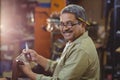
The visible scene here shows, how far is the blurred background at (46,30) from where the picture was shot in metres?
4.97

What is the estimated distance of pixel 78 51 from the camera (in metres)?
2.12

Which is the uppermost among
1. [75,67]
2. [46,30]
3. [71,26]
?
[71,26]

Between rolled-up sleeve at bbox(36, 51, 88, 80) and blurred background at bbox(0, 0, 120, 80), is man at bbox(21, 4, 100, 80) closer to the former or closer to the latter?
rolled-up sleeve at bbox(36, 51, 88, 80)

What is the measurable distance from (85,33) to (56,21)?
229 cm

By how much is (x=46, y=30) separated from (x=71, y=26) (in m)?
3.16

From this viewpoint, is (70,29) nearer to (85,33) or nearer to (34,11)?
(85,33)

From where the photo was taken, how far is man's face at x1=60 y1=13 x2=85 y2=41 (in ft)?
7.10

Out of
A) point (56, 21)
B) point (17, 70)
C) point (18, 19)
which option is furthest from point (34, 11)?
point (17, 70)

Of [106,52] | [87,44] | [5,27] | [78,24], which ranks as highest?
[78,24]

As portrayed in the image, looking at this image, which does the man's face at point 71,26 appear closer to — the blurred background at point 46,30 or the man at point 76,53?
the man at point 76,53

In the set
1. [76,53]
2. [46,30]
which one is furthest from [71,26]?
[46,30]

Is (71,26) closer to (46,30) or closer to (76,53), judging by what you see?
(76,53)

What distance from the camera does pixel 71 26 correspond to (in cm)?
217

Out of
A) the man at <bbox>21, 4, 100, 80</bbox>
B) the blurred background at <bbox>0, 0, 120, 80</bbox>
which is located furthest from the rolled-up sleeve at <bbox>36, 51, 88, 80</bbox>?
the blurred background at <bbox>0, 0, 120, 80</bbox>
